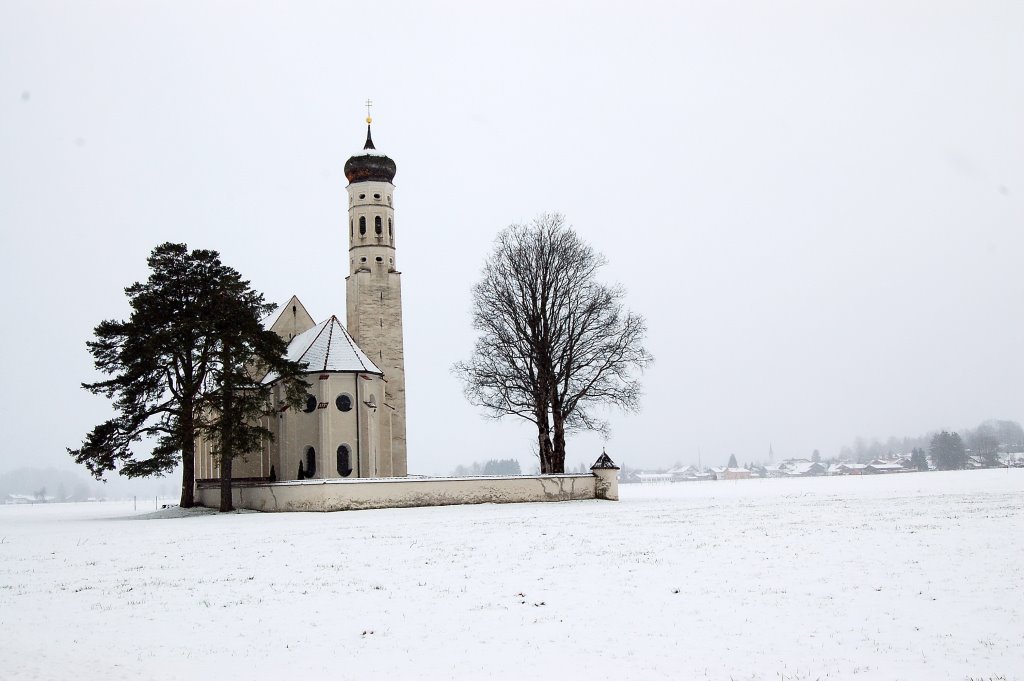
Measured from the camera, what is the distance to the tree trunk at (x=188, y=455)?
120 ft

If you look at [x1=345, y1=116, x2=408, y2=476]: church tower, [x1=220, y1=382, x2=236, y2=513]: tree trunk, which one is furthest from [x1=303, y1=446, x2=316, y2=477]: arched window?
[x1=220, y1=382, x2=236, y2=513]: tree trunk

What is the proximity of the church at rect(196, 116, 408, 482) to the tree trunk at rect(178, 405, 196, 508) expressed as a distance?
10.4ft

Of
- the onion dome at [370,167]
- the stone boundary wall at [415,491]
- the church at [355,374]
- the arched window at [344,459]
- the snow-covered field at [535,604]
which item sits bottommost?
the snow-covered field at [535,604]

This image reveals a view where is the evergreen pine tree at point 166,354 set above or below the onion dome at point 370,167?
below

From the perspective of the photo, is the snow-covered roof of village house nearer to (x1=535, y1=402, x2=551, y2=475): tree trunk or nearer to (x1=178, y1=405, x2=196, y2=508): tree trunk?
(x1=178, y1=405, x2=196, y2=508): tree trunk

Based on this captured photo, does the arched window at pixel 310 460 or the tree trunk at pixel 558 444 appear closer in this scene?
the tree trunk at pixel 558 444

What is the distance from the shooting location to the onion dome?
5397 cm

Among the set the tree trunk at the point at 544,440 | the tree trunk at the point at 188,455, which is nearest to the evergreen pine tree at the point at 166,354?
the tree trunk at the point at 188,455

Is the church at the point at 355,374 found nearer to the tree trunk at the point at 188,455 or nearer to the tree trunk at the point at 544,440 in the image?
the tree trunk at the point at 188,455

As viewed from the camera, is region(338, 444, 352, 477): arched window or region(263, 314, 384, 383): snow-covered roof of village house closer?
region(338, 444, 352, 477): arched window

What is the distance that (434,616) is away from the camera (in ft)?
44.0

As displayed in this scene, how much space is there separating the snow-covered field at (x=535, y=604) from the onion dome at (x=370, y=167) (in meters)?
34.3

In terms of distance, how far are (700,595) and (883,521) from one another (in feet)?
35.1

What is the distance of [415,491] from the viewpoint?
34406 mm
